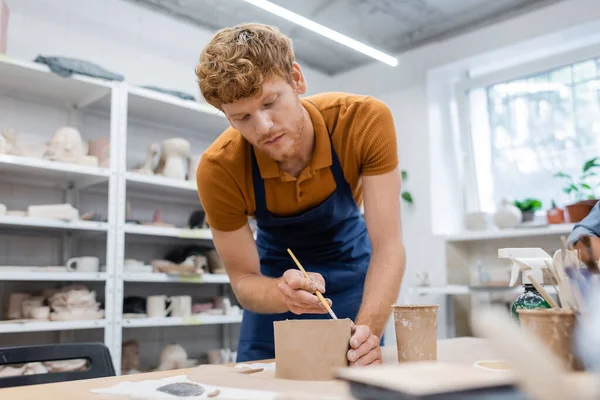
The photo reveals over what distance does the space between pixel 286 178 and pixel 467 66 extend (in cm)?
324

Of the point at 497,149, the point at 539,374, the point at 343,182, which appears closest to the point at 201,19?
the point at 497,149

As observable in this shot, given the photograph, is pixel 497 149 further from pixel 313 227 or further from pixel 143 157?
pixel 313 227

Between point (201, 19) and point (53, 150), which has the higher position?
point (201, 19)

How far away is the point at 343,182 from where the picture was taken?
1498 millimetres

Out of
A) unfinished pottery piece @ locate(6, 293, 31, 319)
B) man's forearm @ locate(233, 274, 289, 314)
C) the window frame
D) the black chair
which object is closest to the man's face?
man's forearm @ locate(233, 274, 289, 314)

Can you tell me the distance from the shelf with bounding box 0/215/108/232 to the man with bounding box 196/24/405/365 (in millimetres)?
1400

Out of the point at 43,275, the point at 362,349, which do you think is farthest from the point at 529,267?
the point at 43,275

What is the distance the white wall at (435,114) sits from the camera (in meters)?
3.91

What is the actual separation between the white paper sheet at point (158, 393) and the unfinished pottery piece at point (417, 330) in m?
0.32

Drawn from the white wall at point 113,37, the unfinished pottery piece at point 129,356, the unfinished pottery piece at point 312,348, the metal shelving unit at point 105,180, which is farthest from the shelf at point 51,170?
the unfinished pottery piece at point 312,348

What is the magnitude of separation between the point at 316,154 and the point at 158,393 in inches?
32.2

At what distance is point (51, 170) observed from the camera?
2.71m

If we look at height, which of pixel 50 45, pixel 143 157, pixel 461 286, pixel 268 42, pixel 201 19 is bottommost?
pixel 461 286

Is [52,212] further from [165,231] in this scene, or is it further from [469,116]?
[469,116]
